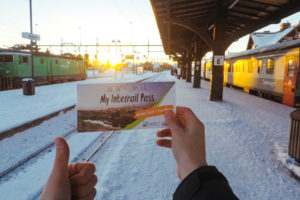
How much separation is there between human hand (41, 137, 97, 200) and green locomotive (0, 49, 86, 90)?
2028cm

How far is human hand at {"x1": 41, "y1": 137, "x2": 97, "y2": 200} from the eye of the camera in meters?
0.85

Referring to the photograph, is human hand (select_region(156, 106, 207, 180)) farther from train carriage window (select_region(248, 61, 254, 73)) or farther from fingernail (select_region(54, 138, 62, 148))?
train carriage window (select_region(248, 61, 254, 73))

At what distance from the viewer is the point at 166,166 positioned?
153 inches

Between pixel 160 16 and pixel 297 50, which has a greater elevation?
pixel 160 16

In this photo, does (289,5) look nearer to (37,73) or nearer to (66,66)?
(37,73)

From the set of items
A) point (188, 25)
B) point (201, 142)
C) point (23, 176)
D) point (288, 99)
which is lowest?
point (23, 176)

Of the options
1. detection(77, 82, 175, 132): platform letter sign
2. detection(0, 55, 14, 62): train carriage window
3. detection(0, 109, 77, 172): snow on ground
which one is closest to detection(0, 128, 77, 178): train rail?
detection(0, 109, 77, 172): snow on ground

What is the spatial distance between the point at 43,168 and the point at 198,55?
16.4m

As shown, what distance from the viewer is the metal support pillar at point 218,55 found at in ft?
34.3

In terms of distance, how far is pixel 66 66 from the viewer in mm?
25969

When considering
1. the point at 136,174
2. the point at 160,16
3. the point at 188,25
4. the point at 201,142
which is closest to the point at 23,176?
the point at 136,174

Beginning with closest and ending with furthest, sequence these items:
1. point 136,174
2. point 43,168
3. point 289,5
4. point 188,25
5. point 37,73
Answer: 1. point 136,174
2. point 43,168
3. point 289,5
4. point 188,25
5. point 37,73

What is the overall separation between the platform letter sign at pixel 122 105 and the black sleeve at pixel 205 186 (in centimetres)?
55

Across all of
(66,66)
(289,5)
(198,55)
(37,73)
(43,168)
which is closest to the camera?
(43,168)
